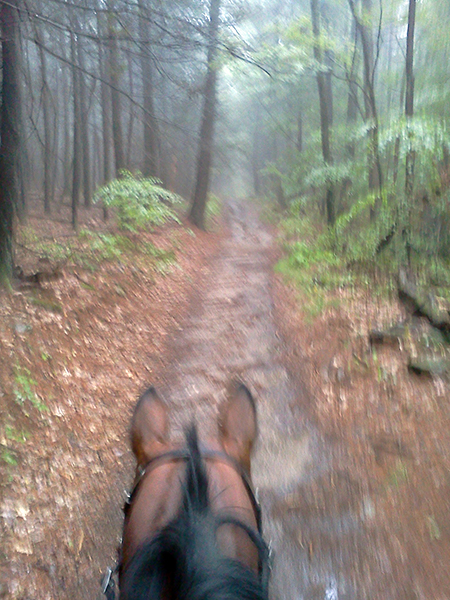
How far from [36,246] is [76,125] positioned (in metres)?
5.69

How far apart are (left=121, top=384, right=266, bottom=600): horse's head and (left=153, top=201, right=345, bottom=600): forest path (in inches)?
54.2

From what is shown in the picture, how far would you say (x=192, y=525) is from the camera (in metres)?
1.53

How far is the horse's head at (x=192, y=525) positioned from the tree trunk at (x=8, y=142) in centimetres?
425

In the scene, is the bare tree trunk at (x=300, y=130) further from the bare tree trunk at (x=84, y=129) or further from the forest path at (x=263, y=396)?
the forest path at (x=263, y=396)

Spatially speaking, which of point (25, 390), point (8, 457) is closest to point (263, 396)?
point (25, 390)

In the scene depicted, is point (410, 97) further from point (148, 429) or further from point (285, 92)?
point (285, 92)

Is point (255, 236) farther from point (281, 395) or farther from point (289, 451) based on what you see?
point (289, 451)

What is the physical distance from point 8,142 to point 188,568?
18.4 ft

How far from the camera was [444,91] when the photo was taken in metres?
11.3

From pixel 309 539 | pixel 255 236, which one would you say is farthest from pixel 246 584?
pixel 255 236

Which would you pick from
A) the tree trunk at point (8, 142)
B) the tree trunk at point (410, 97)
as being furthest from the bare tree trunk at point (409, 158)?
the tree trunk at point (8, 142)

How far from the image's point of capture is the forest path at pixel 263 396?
3.20m

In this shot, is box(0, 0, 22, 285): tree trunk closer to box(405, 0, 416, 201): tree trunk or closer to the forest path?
the forest path

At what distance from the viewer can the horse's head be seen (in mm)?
1404
